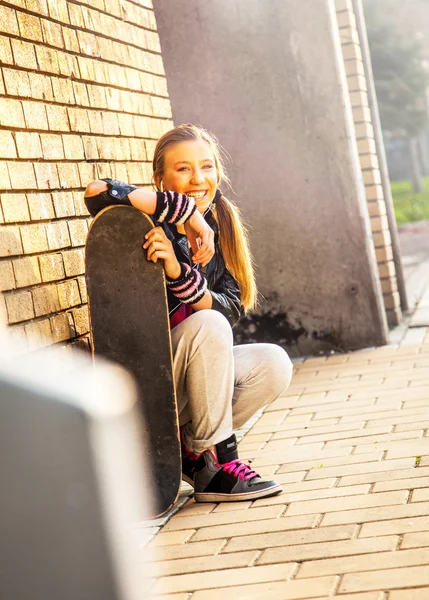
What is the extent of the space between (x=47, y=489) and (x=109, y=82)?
3678 millimetres

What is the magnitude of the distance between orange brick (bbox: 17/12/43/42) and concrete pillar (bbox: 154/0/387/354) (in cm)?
284

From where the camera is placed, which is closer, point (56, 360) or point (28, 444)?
point (28, 444)

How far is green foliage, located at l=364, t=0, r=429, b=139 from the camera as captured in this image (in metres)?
27.8

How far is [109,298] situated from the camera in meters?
3.12

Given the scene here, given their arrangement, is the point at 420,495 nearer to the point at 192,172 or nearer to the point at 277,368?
the point at 277,368

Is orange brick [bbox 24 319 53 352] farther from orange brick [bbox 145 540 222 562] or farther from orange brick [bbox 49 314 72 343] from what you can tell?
orange brick [bbox 145 540 222 562]

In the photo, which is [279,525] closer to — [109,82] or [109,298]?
[109,298]

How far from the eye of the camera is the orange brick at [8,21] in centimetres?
316

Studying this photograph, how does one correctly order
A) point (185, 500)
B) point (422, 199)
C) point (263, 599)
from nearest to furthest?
1. point (263, 599)
2. point (185, 500)
3. point (422, 199)

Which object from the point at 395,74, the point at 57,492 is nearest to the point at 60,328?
the point at 57,492

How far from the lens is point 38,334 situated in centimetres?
317

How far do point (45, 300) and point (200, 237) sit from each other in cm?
60

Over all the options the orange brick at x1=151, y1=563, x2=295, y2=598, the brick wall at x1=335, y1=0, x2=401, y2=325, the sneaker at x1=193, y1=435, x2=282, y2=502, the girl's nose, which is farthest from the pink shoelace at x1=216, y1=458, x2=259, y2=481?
the brick wall at x1=335, y1=0, x2=401, y2=325

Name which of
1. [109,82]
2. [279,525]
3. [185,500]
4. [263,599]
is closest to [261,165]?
[109,82]
